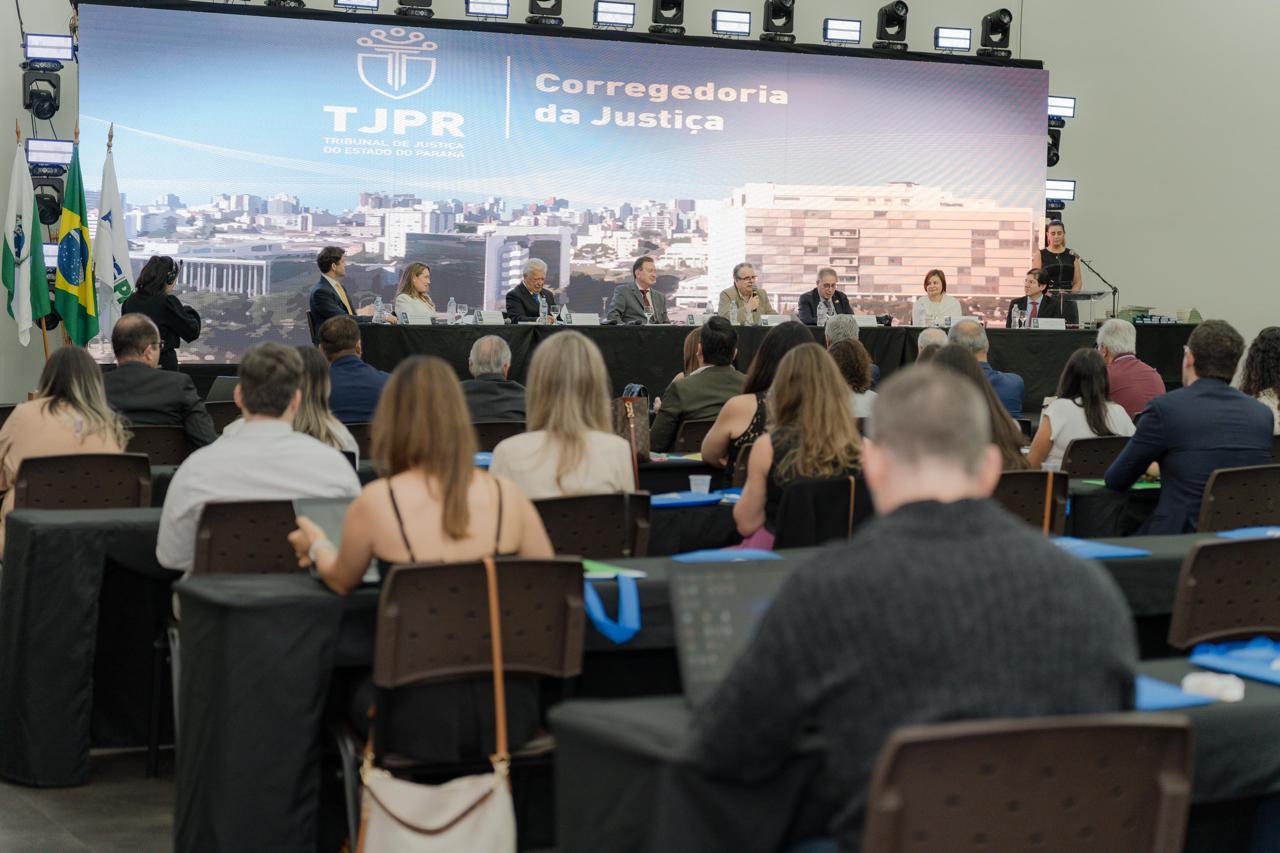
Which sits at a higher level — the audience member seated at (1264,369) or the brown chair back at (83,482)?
the audience member seated at (1264,369)

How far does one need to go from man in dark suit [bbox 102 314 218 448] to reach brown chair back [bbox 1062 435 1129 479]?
11.3 feet

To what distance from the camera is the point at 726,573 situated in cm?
212

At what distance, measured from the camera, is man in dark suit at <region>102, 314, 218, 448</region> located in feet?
18.1

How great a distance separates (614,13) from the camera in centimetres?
1162

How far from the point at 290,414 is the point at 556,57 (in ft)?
27.6

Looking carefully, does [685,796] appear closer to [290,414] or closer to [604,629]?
[604,629]

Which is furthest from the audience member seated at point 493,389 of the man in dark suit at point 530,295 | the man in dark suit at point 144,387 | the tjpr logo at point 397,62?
the tjpr logo at point 397,62

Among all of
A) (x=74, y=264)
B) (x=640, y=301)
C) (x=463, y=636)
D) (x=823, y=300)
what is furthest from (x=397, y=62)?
(x=463, y=636)

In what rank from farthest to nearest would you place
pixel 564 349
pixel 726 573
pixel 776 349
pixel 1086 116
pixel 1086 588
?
pixel 1086 116 < pixel 776 349 < pixel 564 349 < pixel 726 573 < pixel 1086 588

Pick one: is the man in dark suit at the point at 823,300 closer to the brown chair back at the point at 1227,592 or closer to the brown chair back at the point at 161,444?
the brown chair back at the point at 161,444

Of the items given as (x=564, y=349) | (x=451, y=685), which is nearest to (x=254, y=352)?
(x=564, y=349)

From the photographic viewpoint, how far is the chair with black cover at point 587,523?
3635 millimetres

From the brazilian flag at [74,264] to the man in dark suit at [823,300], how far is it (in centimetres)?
528

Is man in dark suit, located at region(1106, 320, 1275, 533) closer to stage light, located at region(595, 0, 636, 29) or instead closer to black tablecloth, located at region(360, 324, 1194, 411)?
black tablecloth, located at region(360, 324, 1194, 411)
